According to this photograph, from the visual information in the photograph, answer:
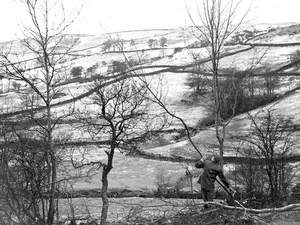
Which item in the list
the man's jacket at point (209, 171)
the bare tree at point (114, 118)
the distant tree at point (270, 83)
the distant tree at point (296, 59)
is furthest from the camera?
the distant tree at point (296, 59)

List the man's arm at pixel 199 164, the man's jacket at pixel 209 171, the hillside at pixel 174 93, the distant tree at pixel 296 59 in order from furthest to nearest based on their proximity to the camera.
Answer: the distant tree at pixel 296 59 → the hillside at pixel 174 93 → the man's arm at pixel 199 164 → the man's jacket at pixel 209 171

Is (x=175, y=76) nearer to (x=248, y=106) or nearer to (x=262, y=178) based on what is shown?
(x=248, y=106)

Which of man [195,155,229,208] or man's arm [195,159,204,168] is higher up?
man's arm [195,159,204,168]

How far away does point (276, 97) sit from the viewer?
2202 inches

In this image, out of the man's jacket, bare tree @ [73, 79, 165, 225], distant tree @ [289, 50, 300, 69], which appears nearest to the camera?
the man's jacket

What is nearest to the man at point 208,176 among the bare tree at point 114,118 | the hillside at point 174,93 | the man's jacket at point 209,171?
the man's jacket at point 209,171

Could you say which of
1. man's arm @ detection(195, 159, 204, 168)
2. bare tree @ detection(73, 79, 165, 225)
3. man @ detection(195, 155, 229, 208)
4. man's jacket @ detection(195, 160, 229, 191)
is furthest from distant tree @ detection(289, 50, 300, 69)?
man's arm @ detection(195, 159, 204, 168)

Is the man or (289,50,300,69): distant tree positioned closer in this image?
the man

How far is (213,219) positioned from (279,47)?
78623mm

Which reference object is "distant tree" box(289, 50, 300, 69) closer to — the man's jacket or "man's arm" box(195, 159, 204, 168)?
the man's jacket

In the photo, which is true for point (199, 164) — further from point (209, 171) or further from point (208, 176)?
point (208, 176)

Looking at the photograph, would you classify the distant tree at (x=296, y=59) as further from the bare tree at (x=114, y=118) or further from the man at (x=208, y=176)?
the man at (x=208, y=176)

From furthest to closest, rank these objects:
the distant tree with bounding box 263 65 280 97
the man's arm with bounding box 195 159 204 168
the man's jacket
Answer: the distant tree with bounding box 263 65 280 97, the man's arm with bounding box 195 159 204 168, the man's jacket

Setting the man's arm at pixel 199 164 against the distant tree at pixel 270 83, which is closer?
the man's arm at pixel 199 164
